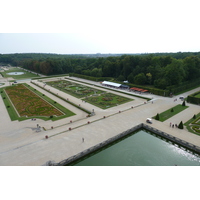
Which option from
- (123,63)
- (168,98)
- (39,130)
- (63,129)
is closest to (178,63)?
(168,98)

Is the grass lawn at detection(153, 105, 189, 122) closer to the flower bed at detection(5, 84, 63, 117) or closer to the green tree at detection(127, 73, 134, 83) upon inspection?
the flower bed at detection(5, 84, 63, 117)

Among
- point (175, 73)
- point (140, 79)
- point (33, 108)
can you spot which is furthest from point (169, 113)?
point (33, 108)

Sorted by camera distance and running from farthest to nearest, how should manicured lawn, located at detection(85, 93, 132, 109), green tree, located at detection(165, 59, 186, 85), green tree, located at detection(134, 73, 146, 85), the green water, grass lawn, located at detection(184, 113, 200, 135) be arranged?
green tree, located at detection(134, 73, 146, 85) → green tree, located at detection(165, 59, 186, 85) → manicured lawn, located at detection(85, 93, 132, 109) → grass lawn, located at detection(184, 113, 200, 135) → the green water

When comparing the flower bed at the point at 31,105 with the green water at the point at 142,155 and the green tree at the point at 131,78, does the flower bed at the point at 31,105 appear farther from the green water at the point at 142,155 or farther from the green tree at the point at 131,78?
→ the green tree at the point at 131,78

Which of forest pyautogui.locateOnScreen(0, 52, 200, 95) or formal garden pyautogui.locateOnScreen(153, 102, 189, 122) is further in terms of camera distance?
forest pyautogui.locateOnScreen(0, 52, 200, 95)

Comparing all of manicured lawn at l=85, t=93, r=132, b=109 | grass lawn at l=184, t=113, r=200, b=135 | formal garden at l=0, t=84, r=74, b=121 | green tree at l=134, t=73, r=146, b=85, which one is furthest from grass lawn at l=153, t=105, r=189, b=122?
green tree at l=134, t=73, r=146, b=85

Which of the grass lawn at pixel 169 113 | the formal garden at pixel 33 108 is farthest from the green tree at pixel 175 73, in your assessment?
the formal garden at pixel 33 108

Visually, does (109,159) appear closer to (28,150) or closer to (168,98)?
(28,150)
